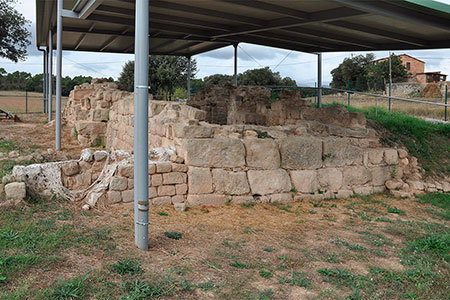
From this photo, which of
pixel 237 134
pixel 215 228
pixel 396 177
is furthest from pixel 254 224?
pixel 396 177

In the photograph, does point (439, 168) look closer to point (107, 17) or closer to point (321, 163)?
point (321, 163)

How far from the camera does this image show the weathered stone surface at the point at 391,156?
8.51 metres

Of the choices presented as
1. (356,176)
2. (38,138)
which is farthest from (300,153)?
(38,138)

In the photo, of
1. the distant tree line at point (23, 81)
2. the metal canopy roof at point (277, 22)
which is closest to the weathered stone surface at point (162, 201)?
the metal canopy roof at point (277, 22)

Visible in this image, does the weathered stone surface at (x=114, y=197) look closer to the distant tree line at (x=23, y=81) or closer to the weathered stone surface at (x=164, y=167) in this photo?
the weathered stone surface at (x=164, y=167)

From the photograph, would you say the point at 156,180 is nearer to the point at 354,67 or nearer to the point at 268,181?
the point at 268,181

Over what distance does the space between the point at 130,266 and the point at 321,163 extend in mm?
4925

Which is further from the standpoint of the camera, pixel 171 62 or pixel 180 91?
pixel 171 62

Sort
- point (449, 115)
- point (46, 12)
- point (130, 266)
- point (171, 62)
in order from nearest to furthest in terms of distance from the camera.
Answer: point (130, 266) < point (46, 12) < point (449, 115) < point (171, 62)

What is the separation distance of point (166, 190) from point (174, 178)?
241 mm

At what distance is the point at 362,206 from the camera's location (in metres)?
7.21

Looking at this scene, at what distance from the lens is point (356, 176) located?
799 centimetres

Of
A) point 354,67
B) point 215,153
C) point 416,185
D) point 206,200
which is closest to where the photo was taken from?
point 206,200

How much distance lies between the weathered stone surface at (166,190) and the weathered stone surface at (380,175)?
15.0ft
